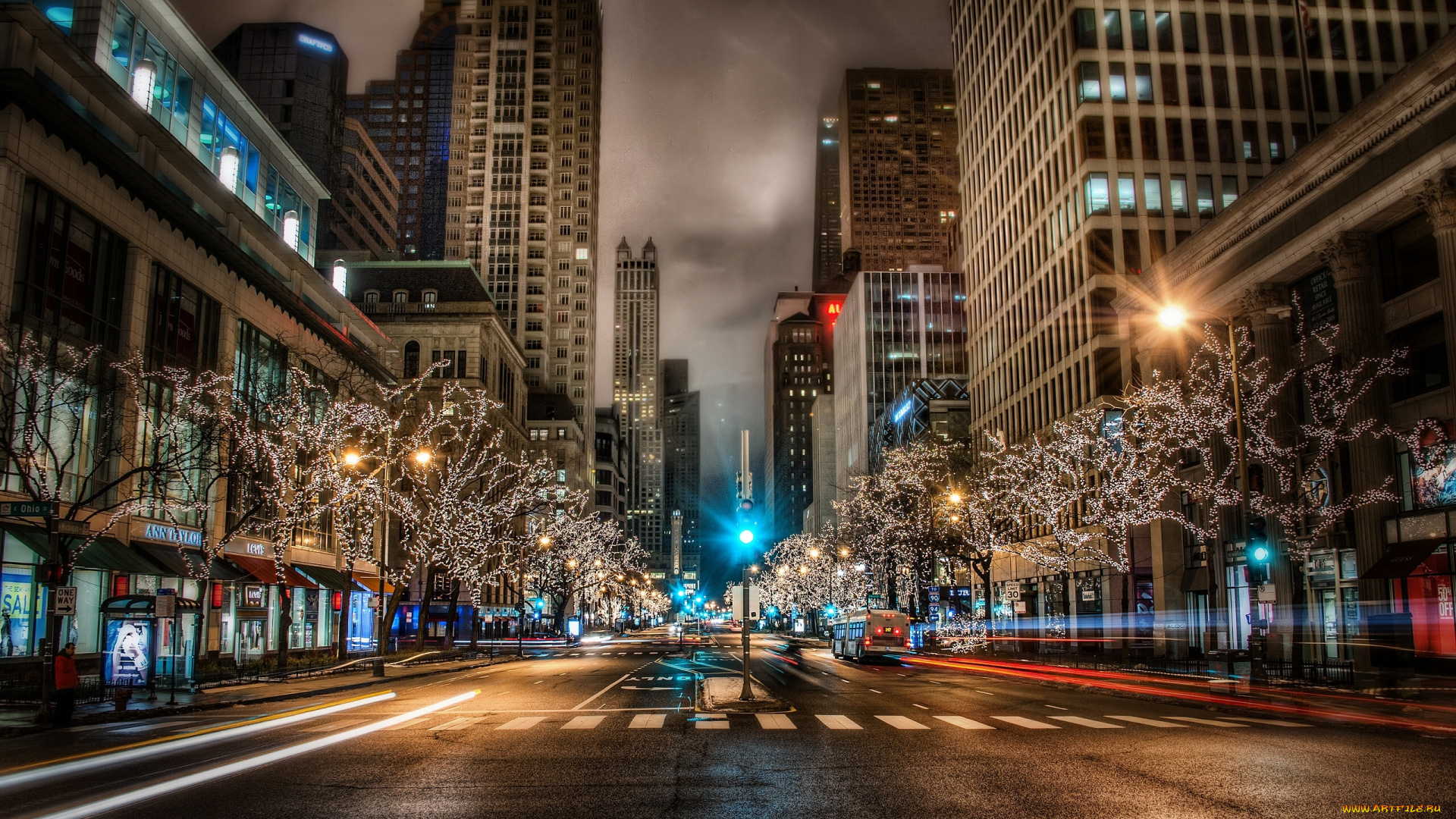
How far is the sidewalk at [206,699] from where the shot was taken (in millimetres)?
22469

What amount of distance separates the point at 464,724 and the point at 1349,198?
116 feet

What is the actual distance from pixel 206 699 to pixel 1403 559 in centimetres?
3671

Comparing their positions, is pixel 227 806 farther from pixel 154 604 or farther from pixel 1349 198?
pixel 1349 198

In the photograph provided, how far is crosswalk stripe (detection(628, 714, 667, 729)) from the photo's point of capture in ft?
63.6

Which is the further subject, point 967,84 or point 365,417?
point 967,84

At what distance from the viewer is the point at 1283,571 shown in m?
41.5

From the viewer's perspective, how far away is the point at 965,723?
64.7 feet

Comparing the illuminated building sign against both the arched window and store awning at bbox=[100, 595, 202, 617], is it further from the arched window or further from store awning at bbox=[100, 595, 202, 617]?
store awning at bbox=[100, 595, 202, 617]

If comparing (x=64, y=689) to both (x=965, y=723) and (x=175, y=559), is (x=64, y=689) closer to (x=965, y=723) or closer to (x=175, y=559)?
(x=175, y=559)

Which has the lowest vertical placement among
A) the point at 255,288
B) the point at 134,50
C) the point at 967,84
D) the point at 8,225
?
the point at 8,225

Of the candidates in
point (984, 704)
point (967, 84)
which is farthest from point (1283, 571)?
point (967, 84)

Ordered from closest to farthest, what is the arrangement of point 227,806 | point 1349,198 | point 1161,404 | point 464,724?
point 227,806 → point 464,724 → point 1349,198 → point 1161,404

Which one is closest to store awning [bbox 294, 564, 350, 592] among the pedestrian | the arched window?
the pedestrian

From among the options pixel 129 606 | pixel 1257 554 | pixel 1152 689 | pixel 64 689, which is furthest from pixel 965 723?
pixel 129 606
